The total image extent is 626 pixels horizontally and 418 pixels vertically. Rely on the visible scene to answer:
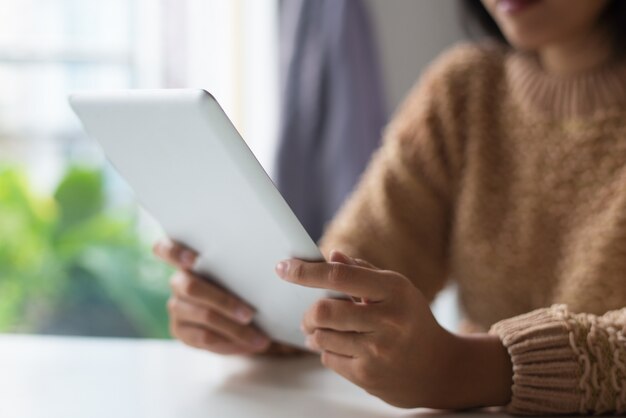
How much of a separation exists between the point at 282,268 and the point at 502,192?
0.45 metres

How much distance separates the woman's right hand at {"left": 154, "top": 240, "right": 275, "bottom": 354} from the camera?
2.47 ft

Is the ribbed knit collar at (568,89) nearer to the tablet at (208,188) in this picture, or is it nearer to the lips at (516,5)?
the lips at (516,5)

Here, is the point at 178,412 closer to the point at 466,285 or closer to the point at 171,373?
the point at 171,373

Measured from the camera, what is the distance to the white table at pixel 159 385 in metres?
0.64

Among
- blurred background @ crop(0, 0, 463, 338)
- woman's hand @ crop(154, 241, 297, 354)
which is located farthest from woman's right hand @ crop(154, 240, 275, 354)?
blurred background @ crop(0, 0, 463, 338)

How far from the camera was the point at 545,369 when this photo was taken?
23.6 inches

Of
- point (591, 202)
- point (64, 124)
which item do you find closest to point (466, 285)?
point (591, 202)

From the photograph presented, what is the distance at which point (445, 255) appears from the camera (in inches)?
39.7

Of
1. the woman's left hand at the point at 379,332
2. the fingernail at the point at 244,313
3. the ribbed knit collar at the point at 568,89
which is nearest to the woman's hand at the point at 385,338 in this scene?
the woman's left hand at the point at 379,332

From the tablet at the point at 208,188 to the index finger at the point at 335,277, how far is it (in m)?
0.01

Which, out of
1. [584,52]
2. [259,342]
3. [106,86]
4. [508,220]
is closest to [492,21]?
[584,52]

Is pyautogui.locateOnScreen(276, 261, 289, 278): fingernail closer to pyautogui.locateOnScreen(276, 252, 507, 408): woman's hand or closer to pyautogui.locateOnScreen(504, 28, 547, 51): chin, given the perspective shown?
pyautogui.locateOnScreen(276, 252, 507, 408): woman's hand

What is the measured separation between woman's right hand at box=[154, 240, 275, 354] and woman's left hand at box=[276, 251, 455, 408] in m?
0.16

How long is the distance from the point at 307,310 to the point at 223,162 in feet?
0.58
